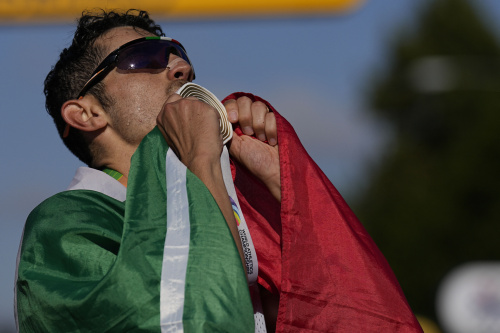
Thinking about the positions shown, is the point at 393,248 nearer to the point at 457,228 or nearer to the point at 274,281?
the point at 457,228

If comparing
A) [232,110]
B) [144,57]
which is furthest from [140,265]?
[144,57]

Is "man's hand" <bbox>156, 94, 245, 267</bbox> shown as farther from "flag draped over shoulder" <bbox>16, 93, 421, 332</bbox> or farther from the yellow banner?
the yellow banner

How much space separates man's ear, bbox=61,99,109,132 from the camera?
A: 3.78 metres

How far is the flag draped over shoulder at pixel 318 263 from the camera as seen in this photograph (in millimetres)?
3312

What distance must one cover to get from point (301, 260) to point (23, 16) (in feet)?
21.8

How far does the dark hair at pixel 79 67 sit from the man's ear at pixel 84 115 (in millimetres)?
58

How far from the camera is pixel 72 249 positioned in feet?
9.37

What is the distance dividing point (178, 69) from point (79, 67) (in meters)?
0.49

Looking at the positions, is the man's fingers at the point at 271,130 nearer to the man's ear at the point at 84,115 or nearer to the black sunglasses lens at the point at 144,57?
the black sunglasses lens at the point at 144,57

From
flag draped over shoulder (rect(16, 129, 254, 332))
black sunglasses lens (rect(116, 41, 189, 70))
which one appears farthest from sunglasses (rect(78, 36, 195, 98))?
flag draped over shoulder (rect(16, 129, 254, 332))

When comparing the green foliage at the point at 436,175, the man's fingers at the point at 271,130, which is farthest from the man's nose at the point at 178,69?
the green foliage at the point at 436,175

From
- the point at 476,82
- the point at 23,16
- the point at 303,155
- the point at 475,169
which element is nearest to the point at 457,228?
the point at 475,169

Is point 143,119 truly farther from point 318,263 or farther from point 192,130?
point 318,263

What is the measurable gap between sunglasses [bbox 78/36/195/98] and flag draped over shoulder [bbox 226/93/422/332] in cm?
40
